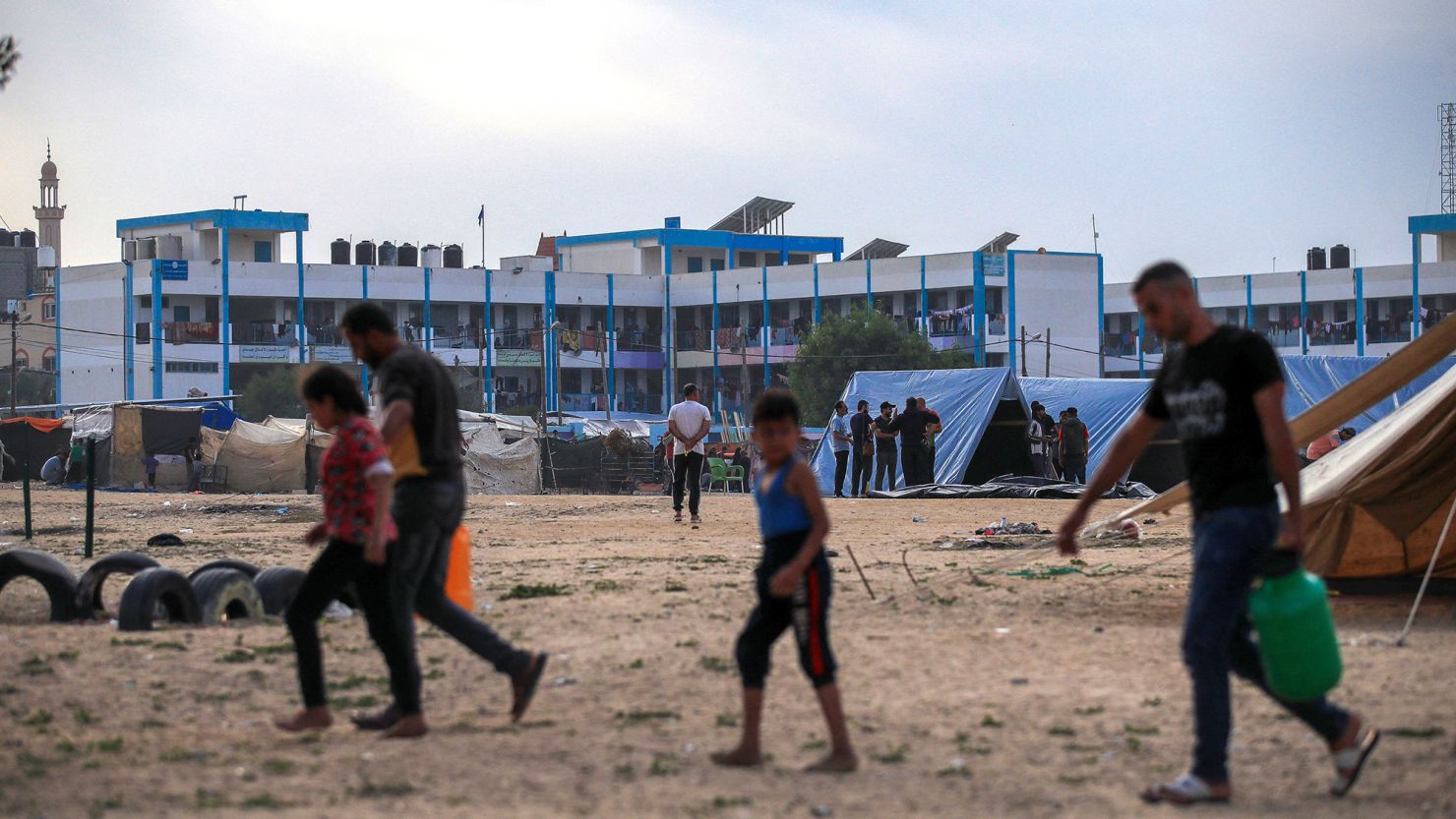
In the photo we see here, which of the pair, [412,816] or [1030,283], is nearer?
[412,816]

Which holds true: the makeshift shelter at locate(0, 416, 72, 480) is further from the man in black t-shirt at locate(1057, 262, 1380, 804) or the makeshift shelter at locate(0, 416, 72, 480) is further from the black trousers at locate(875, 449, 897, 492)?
the man in black t-shirt at locate(1057, 262, 1380, 804)

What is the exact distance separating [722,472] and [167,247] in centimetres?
4250

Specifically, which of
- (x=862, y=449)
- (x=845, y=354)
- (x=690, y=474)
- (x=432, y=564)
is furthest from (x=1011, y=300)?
(x=432, y=564)

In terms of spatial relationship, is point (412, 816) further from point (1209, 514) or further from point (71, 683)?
point (71, 683)

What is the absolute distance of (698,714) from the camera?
646cm

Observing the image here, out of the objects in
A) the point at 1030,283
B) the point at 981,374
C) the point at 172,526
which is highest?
the point at 1030,283

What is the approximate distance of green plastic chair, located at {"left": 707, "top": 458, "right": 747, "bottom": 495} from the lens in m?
36.4

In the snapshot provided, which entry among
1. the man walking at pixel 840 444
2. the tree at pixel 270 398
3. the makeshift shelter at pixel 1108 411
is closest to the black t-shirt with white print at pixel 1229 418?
the man walking at pixel 840 444

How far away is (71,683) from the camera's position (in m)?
7.06

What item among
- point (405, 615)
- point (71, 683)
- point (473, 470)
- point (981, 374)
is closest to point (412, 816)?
point (405, 615)

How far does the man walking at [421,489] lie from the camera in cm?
592

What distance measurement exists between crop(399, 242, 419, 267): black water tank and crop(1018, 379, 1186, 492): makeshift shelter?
51451 mm

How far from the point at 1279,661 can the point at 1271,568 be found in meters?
0.29

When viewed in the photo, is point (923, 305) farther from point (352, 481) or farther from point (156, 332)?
point (352, 481)
